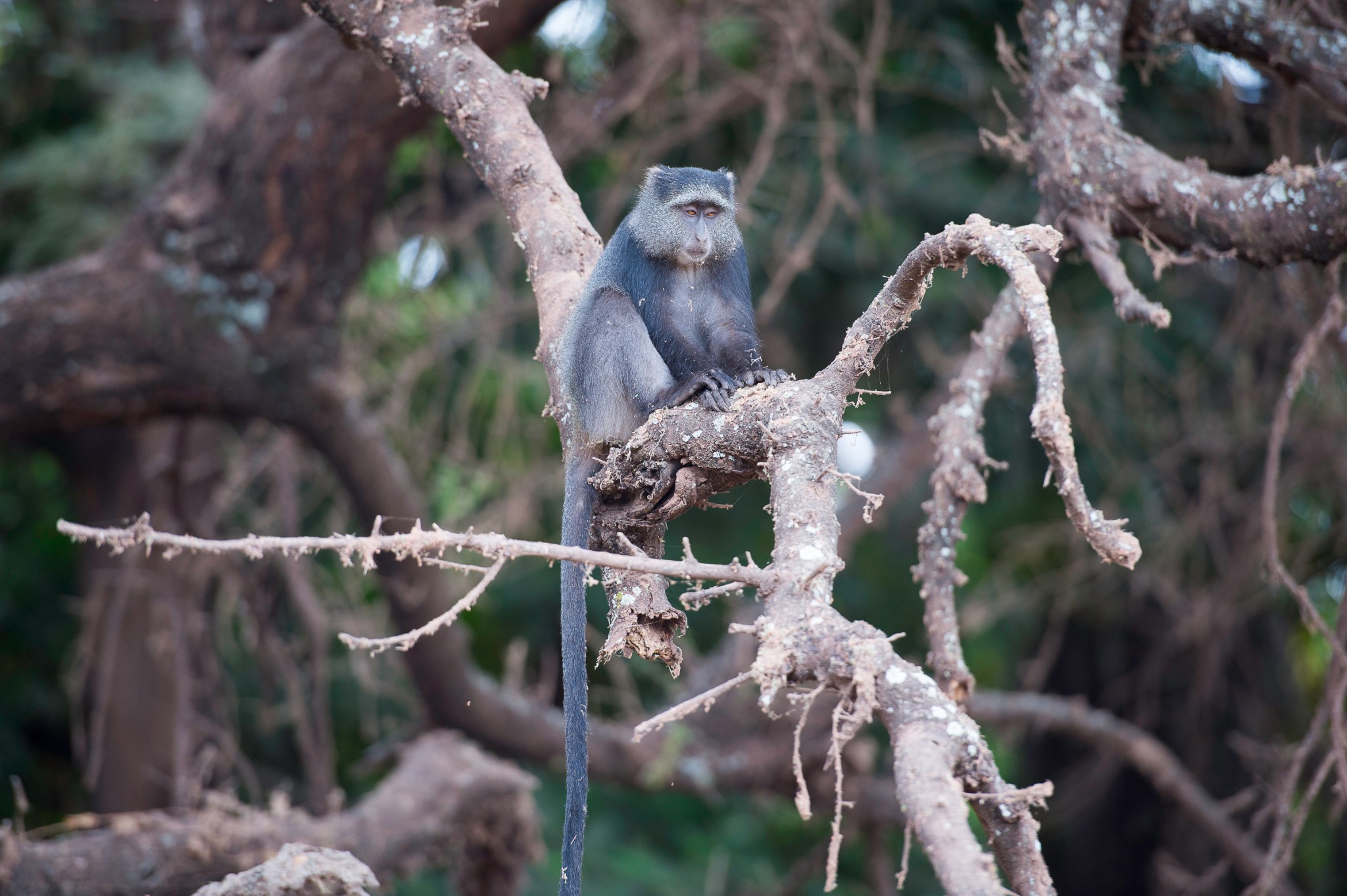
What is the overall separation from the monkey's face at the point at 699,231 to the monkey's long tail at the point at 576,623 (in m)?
0.79

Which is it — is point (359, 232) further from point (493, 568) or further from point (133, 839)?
point (493, 568)

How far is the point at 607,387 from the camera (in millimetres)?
3018

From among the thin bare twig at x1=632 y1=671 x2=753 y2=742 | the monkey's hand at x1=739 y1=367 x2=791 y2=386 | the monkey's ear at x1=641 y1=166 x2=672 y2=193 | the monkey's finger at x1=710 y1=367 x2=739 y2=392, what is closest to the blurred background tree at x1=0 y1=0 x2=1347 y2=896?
the monkey's ear at x1=641 y1=166 x2=672 y2=193

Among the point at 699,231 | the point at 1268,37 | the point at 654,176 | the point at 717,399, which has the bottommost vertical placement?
the point at 717,399

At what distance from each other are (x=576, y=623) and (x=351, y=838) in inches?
75.5

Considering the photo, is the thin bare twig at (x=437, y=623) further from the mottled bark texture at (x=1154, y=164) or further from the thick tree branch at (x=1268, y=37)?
the thick tree branch at (x=1268, y=37)

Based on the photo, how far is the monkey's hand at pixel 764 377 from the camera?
2813 mm

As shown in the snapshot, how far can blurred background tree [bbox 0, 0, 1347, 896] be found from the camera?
215 inches

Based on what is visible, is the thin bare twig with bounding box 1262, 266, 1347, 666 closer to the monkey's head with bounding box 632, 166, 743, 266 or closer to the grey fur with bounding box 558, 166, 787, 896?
the grey fur with bounding box 558, 166, 787, 896

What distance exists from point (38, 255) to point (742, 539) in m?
4.12

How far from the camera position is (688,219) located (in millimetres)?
3426

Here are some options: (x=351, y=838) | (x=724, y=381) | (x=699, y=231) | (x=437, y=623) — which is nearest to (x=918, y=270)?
(x=724, y=381)

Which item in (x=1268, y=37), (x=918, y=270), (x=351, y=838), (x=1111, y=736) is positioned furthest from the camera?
(x=1111, y=736)

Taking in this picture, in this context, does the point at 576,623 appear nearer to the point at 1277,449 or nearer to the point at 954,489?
the point at 954,489
